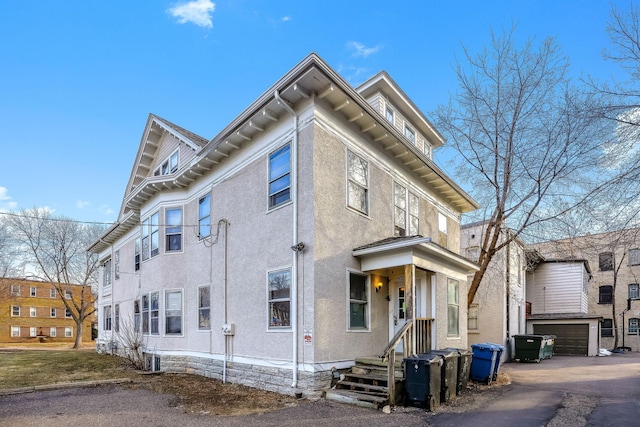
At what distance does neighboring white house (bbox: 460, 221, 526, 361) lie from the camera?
19172mm

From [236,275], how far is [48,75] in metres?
9.59

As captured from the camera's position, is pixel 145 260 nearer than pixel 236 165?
No

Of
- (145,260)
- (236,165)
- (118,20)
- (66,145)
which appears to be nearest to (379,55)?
(236,165)

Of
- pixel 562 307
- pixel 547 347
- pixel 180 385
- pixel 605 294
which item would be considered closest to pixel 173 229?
pixel 180 385

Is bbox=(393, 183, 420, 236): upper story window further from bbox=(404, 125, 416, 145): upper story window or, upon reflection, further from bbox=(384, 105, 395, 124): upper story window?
bbox=(404, 125, 416, 145): upper story window

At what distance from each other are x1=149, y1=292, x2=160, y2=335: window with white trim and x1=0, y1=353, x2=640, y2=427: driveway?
341 cm

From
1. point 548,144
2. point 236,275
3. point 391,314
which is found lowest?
point 391,314

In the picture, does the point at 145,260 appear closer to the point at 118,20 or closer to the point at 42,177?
the point at 42,177

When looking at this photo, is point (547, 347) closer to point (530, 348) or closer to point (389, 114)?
point (530, 348)

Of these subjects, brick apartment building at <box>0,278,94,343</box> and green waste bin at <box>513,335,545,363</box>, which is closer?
green waste bin at <box>513,335,545,363</box>

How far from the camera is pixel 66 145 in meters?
16.3

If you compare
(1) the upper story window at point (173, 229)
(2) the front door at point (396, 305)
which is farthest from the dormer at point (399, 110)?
(1) the upper story window at point (173, 229)

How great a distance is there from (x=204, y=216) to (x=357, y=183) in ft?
17.1

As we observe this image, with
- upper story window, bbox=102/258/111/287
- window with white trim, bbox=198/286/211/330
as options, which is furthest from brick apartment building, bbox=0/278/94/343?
window with white trim, bbox=198/286/211/330
